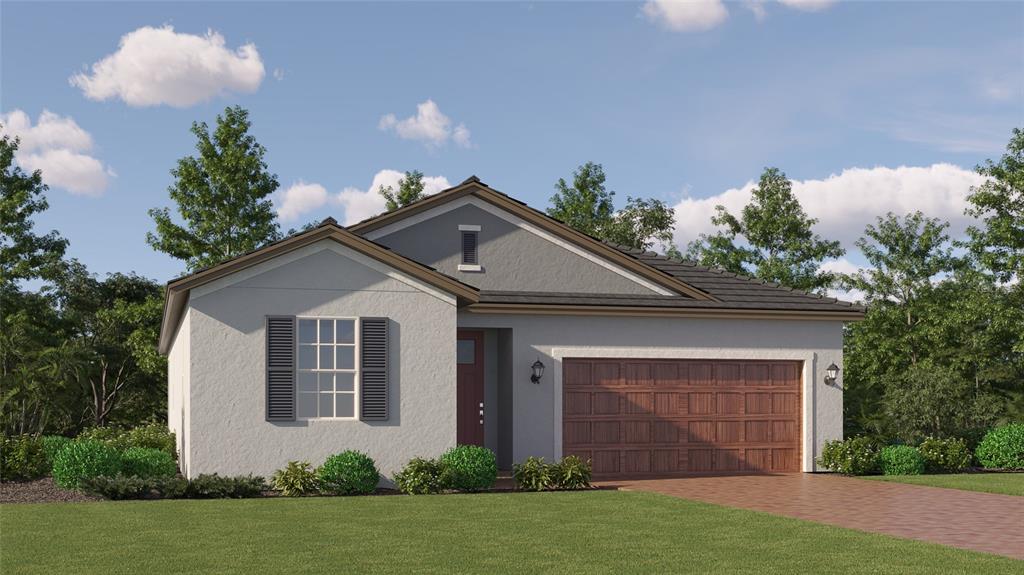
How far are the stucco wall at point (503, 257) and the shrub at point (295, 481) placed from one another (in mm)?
5604

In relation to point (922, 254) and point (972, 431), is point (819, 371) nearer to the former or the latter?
point (972, 431)

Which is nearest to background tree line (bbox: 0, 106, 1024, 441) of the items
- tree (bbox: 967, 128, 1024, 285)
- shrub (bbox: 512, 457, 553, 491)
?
tree (bbox: 967, 128, 1024, 285)

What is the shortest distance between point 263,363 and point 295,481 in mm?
2081

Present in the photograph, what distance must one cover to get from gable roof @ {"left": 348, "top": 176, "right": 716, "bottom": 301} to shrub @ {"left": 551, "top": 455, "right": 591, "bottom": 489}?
5219mm

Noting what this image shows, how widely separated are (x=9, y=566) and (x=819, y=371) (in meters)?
17.2

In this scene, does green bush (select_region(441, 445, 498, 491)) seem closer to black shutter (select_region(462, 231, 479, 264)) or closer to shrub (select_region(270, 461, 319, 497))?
shrub (select_region(270, 461, 319, 497))

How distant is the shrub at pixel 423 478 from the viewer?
1822 centimetres

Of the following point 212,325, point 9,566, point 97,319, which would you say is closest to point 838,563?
point 9,566

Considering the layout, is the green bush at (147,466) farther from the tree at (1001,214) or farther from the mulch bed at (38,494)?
the tree at (1001,214)

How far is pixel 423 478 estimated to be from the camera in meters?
18.2

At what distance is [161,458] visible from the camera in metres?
18.2

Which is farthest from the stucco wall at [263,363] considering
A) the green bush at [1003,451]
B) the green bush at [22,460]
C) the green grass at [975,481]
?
the green bush at [1003,451]

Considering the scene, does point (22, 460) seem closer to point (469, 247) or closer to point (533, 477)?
point (469, 247)

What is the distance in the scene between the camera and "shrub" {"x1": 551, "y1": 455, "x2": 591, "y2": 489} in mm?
19016
